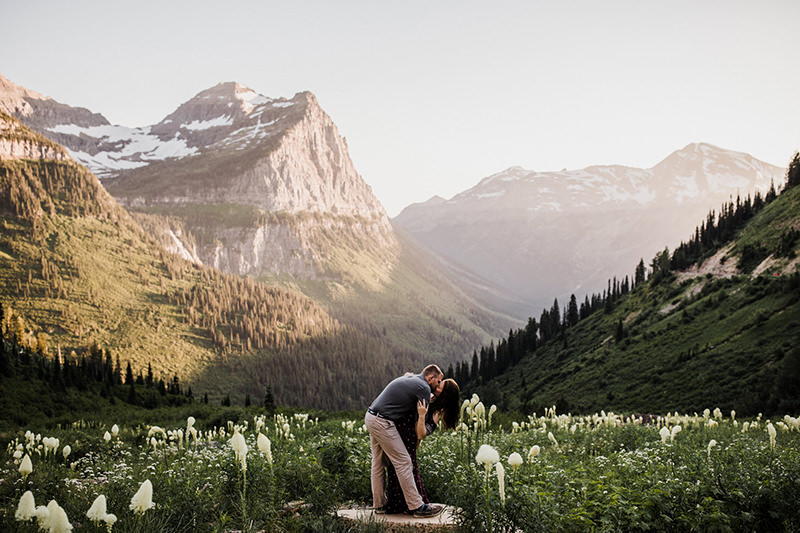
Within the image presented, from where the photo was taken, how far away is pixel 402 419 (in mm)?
8930

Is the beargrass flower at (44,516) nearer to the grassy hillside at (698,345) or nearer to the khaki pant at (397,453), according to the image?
the khaki pant at (397,453)

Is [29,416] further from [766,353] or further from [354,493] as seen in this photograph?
[766,353]

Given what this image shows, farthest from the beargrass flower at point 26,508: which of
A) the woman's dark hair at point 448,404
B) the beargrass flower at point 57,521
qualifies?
the woman's dark hair at point 448,404

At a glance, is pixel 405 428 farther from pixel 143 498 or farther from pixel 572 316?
pixel 572 316

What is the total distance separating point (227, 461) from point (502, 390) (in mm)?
100943

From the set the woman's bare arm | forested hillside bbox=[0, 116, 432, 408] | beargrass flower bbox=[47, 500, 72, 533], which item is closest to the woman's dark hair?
the woman's bare arm

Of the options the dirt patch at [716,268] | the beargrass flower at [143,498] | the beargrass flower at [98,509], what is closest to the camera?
the beargrass flower at [98,509]

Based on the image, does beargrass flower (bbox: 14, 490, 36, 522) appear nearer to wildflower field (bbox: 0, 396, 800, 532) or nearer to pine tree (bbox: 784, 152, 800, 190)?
wildflower field (bbox: 0, 396, 800, 532)

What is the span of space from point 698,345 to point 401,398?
64.7m

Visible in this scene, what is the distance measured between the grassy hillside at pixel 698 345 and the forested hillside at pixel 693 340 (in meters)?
0.20

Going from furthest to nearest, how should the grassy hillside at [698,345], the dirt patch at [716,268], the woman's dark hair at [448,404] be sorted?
the dirt patch at [716,268]
the grassy hillside at [698,345]
the woman's dark hair at [448,404]

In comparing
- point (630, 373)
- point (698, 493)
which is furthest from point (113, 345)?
point (698, 493)

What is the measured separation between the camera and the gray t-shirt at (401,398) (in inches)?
346

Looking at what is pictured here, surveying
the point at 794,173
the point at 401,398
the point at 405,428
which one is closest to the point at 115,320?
the point at 405,428
